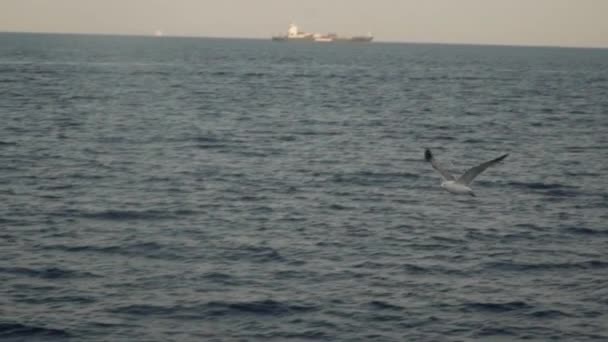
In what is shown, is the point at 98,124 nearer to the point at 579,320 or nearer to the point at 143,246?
the point at 143,246

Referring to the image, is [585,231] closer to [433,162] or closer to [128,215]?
[433,162]

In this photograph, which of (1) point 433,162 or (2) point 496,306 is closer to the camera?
(2) point 496,306

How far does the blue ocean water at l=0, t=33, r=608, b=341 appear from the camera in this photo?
1805cm

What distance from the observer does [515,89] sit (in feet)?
299

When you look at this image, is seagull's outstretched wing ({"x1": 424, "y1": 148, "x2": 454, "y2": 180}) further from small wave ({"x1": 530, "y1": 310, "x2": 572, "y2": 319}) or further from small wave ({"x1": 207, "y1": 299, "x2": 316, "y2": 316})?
small wave ({"x1": 207, "y1": 299, "x2": 316, "y2": 316})

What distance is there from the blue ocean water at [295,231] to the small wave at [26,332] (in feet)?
0.15

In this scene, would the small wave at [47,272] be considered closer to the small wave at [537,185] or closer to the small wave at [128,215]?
the small wave at [128,215]

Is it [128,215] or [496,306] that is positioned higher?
[128,215]

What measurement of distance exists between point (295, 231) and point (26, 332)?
387 inches

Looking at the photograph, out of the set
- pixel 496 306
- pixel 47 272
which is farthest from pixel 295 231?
pixel 496 306

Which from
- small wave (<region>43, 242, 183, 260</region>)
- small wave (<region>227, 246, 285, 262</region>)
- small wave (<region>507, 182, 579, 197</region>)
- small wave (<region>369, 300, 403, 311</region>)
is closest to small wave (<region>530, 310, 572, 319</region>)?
small wave (<region>369, 300, 403, 311</region>)

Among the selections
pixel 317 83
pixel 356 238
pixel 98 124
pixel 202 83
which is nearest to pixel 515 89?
pixel 317 83

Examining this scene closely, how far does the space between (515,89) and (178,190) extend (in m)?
66.9

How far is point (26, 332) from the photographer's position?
17.0 metres
